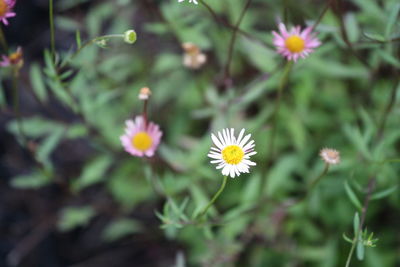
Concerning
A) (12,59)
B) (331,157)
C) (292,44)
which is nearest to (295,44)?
(292,44)

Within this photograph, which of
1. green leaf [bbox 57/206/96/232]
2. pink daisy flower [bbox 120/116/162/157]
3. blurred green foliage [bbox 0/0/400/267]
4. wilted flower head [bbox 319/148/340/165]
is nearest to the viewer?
wilted flower head [bbox 319/148/340/165]

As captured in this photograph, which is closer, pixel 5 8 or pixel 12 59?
pixel 5 8

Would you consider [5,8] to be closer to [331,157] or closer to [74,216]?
[331,157]

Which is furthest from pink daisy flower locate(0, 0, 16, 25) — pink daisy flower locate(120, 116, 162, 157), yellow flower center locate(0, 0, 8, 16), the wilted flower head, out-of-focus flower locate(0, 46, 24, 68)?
the wilted flower head

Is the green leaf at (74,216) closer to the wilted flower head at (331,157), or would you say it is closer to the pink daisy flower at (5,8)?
the pink daisy flower at (5,8)

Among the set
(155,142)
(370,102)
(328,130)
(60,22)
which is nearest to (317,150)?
(328,130)

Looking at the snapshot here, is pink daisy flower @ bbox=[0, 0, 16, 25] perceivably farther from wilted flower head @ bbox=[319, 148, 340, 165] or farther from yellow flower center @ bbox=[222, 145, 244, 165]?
wilted flower head @ bbox=[319, 148, 340, 165]

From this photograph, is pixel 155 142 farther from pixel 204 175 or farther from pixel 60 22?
pixel 60 22

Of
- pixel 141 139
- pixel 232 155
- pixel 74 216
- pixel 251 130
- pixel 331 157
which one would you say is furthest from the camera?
pixel 74 216
